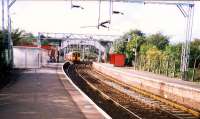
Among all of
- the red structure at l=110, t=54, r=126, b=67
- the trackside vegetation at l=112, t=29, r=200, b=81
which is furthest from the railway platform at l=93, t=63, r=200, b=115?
the red structure at l=110, t=54, r=126, b=67

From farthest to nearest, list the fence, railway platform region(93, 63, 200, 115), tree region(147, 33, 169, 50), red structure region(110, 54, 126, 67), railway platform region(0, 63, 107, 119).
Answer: tree region(147, 33, 169, 50)
red structure region(110, 54, 126, 67)
the fence
railway platform region(93, 63, 200, 115)
railway platform region(0, 63, 107, 119)

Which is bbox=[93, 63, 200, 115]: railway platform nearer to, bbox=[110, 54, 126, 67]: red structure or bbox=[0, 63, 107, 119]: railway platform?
bbox=[0, 63, 107, 119]: railway platform

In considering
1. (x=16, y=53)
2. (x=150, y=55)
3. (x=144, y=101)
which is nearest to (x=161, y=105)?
(x=144, y=101)

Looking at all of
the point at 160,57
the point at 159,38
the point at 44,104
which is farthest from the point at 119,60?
the point at 44,104

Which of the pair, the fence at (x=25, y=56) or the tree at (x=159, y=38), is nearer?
the fence at (x=25, y=56)

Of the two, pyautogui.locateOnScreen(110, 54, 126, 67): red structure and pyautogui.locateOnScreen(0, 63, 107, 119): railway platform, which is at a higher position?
pyautogui.locateOnScreen(110, 54, 126, 67): red structure

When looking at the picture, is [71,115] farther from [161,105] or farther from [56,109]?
[161,105]

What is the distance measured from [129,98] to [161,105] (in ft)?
12.3

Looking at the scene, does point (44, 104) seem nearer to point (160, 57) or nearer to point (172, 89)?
point (172, 89)

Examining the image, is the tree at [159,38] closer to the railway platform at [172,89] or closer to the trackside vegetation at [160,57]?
the trackside vegetation at [160,57]

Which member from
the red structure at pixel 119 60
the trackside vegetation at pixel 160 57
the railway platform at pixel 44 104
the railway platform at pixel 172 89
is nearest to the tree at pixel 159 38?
the trackside vegetation at pixel 160 57

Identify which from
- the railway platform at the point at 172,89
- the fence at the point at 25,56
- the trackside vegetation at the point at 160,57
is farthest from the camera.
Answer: the fence at the point at 25,56

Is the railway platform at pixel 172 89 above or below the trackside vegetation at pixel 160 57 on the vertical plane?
below

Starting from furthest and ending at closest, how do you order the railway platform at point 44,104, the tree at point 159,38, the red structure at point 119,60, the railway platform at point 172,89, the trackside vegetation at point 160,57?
the tree at point 159,38, the red structure at point 119,60, the trackside vegetation at point 160,57, the railway platform at point 172,89, the railway platform at point 44,104
